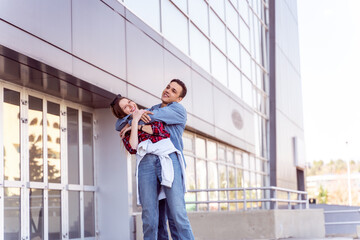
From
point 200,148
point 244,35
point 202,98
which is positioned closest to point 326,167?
point 244,35

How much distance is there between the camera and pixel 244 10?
2452 cm

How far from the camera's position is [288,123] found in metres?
30.6

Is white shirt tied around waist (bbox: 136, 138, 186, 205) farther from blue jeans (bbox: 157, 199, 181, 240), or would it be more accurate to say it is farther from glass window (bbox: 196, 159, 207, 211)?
glass window (bbox: 196, 159, 207, 211)

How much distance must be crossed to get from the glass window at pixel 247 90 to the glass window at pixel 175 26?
7.63 metres

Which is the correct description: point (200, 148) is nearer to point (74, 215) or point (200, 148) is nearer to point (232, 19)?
point (232, 19)

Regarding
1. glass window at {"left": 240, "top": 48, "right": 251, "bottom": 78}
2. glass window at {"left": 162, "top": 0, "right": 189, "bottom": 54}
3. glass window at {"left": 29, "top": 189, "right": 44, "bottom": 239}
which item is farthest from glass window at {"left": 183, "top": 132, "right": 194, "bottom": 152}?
glass window at {"left": 240, "top": 48, "right": 251, "bottom": 78}

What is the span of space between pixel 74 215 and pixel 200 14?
8705 millimetres

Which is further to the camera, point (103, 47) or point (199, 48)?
point (199, 48)

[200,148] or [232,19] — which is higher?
[232,19]

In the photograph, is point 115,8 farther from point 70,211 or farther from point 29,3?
point 70,211

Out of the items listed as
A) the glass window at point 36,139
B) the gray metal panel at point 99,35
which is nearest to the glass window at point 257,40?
the gray metal panel at point 99,35

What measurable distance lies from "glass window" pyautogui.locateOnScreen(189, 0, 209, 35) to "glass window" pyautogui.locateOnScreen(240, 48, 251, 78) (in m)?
5.48

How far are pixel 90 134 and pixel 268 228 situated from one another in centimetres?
394

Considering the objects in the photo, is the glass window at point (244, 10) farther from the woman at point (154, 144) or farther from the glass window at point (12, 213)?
the woman at point (154, 144)
